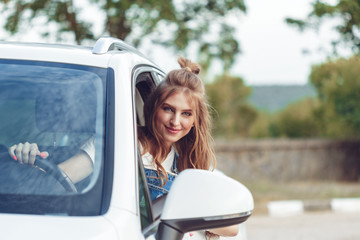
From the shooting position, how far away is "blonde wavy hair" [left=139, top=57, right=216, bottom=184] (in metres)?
2.63

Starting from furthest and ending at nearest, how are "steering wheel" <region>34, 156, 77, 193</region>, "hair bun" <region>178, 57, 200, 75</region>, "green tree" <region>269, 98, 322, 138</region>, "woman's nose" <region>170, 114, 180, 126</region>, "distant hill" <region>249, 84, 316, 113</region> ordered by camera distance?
"distant hill" <region>249, 84, 316, 113</region>
"green tree" <region>269, 98, 322, 138</region>
"hair bun" <region>178, 57, 200, 75</region>
"woman's nose" <region>170, 114, 180, 126</region>
"steering wheel" <region>34, 156, 77, 193</region>

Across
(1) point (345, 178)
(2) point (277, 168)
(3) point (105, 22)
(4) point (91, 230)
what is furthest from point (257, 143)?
(4) point (91, 230)

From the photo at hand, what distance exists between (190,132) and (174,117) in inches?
8.1

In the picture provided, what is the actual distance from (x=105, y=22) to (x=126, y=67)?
11.1 metres

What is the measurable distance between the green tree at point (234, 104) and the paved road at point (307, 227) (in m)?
33.7

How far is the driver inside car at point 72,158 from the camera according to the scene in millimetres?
1908

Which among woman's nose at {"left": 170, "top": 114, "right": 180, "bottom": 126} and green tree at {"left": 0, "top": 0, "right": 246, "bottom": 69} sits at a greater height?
green tree at {"left": 0, "top": 0, "right": 246, "bottom": 69}

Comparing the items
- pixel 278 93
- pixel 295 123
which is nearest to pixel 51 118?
pixel 295 123

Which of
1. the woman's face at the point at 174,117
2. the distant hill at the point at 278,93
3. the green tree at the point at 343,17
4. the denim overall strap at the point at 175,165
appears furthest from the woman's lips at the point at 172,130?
the distant hill at the point at 278,93

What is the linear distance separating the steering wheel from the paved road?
6.91 m

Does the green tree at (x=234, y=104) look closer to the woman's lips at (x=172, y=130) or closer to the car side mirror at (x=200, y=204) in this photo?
the woman's lips at (x=172, y=130)

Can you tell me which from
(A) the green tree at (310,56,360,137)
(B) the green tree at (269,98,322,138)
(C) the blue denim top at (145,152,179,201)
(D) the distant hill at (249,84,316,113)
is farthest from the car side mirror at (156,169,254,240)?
(D) the distant hill at (249,84,316,113)

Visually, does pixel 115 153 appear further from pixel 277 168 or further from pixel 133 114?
pixel 277 168

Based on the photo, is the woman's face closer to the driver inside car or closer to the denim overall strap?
the denim overall strap
